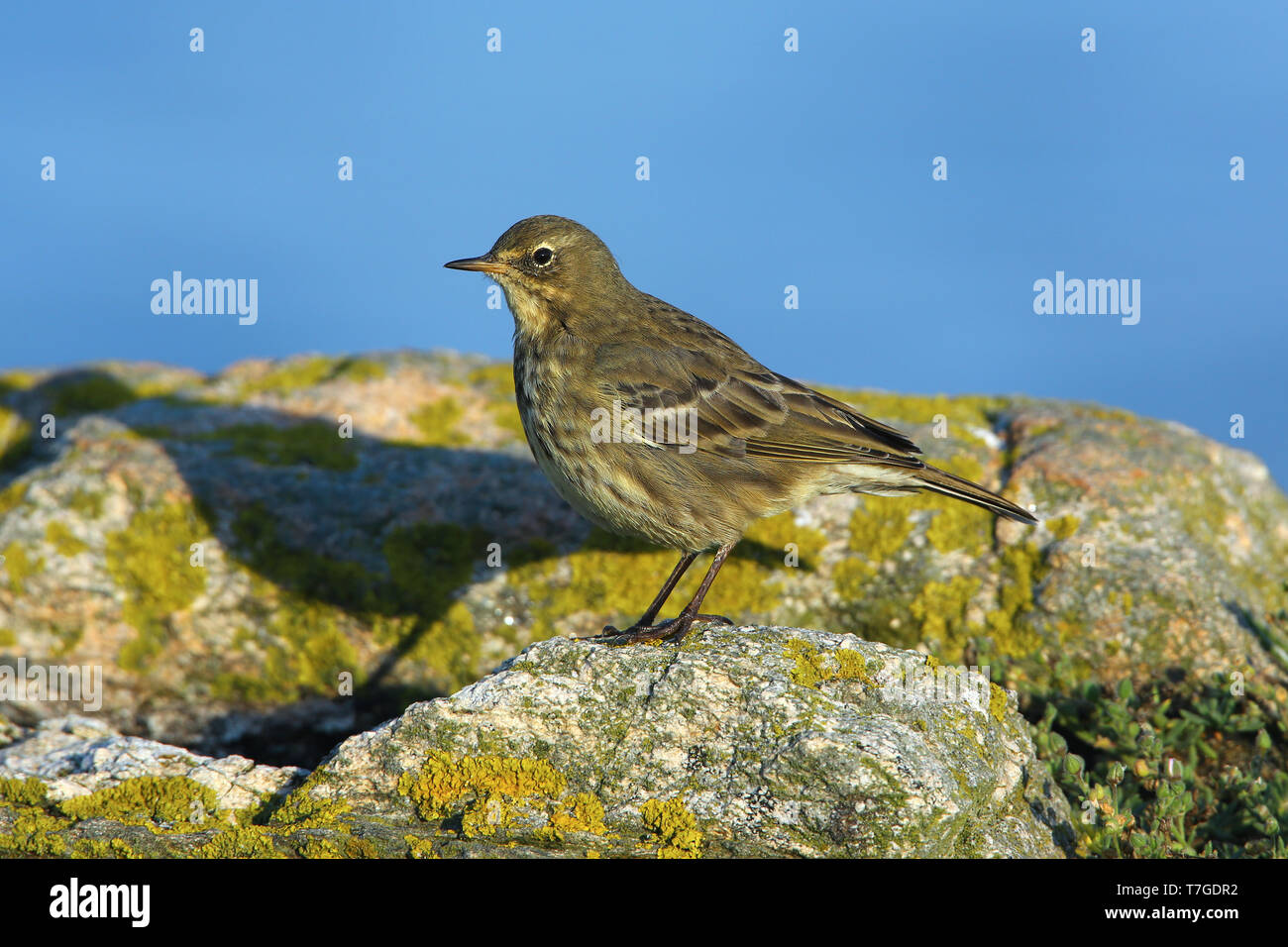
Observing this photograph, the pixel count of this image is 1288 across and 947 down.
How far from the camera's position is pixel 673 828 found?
4.60 metres

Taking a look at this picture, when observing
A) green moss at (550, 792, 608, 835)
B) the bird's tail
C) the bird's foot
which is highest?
the bird's tail

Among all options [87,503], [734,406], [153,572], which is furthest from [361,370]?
[734,406]

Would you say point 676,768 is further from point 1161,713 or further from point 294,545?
point 294,545

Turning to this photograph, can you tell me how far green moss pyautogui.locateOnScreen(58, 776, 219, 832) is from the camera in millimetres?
4895

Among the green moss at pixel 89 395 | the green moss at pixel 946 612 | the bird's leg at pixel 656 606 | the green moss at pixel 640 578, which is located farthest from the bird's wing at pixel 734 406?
the green moss at pixel 89 395

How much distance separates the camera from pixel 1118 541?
25.6 feet

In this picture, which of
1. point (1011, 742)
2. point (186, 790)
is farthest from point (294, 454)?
point (1011, 742)

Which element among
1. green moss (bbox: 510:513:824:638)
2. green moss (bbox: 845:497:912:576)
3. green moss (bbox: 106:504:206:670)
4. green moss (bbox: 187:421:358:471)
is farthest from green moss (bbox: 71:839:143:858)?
green moss (bbox: 845:497:912:576)

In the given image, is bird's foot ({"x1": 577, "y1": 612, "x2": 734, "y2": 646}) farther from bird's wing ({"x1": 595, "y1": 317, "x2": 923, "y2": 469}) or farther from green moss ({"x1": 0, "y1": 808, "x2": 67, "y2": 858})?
green moss ({"x1": 0, "y1": 808, "x2": 67, "y2": 858})

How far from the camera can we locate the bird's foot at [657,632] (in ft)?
20.3

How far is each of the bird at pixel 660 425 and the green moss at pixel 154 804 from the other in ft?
7.56

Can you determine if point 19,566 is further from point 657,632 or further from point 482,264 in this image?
point 657,632

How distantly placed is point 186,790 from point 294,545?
3.35m

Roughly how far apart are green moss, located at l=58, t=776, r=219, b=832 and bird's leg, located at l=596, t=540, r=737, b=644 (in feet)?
7.46
